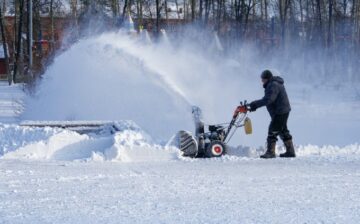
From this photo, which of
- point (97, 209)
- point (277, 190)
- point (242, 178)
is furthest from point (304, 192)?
point (97, 209)

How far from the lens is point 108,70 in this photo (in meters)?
16.5

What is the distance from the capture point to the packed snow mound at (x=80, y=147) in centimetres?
1113

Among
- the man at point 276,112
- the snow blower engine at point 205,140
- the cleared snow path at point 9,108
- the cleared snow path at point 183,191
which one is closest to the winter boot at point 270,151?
the man at point 276,112

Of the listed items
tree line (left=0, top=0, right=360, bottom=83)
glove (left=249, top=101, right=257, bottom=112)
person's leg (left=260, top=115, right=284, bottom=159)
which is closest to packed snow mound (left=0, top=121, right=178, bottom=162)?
glove (left=249, top=101, right=257, bottom=112)

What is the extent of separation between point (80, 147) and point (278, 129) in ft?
11.4

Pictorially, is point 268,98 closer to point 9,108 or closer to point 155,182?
point 155,182

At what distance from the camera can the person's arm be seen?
11.6 m

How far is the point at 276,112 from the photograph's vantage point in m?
11.8

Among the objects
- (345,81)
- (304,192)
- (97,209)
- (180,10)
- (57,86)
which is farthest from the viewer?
(180,10)

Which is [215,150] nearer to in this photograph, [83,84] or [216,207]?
[216,207]

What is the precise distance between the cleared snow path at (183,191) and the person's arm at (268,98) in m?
1.00

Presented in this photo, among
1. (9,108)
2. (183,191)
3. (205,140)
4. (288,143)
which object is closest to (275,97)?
(288,143)

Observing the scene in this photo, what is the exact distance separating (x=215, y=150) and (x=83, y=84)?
673 cm

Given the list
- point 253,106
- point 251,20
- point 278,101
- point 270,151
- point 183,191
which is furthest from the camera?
point 251,20
